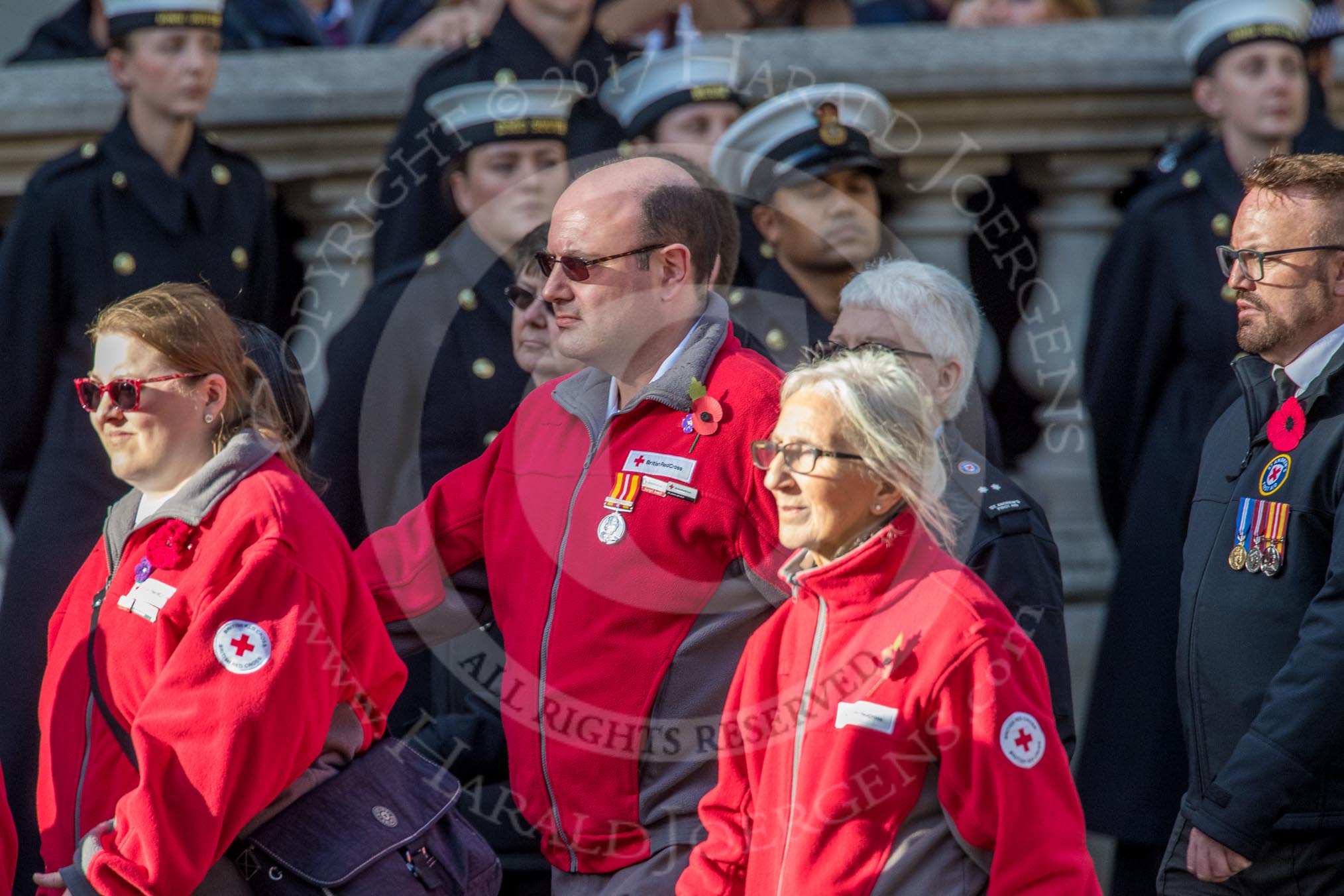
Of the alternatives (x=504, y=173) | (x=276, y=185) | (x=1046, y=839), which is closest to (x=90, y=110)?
(x=276, y=185)

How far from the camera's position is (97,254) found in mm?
5418

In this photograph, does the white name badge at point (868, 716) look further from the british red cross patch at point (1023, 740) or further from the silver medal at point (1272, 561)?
the silver medal at point (1272, 561)

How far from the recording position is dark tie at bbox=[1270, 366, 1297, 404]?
3768mm

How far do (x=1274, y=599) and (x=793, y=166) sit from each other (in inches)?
76.0

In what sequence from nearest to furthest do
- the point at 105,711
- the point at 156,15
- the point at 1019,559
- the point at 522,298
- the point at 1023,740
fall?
1. the point at 1023,740
2. the point at 105,711
3. the point at 1019,559
4. the point at 522,298
5. the point at 156,15

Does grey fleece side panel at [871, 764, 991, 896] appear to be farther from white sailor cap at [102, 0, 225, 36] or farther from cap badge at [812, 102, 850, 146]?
white sailor cap at [102, 0, 225, 36]

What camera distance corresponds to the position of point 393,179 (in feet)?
18.2

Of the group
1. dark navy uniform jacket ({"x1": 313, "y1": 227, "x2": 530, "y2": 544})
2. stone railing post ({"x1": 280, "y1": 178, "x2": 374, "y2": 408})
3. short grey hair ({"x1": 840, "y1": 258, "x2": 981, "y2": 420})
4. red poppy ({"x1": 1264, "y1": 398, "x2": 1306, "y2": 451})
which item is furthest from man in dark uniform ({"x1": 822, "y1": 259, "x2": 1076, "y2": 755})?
stone railing post ({"x1": 280, "y1": 178, "x2": 374, "y2": 408})

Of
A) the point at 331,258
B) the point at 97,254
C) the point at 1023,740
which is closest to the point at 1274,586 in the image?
the point at 1023,740

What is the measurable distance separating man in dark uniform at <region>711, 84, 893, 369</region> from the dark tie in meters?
1.25

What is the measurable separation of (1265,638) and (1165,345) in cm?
187

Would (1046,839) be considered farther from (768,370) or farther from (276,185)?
(276,185)

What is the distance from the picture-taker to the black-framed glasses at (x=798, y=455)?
2.96 m

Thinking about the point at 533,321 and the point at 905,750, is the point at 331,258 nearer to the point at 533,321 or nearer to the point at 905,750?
the point at 533,321
